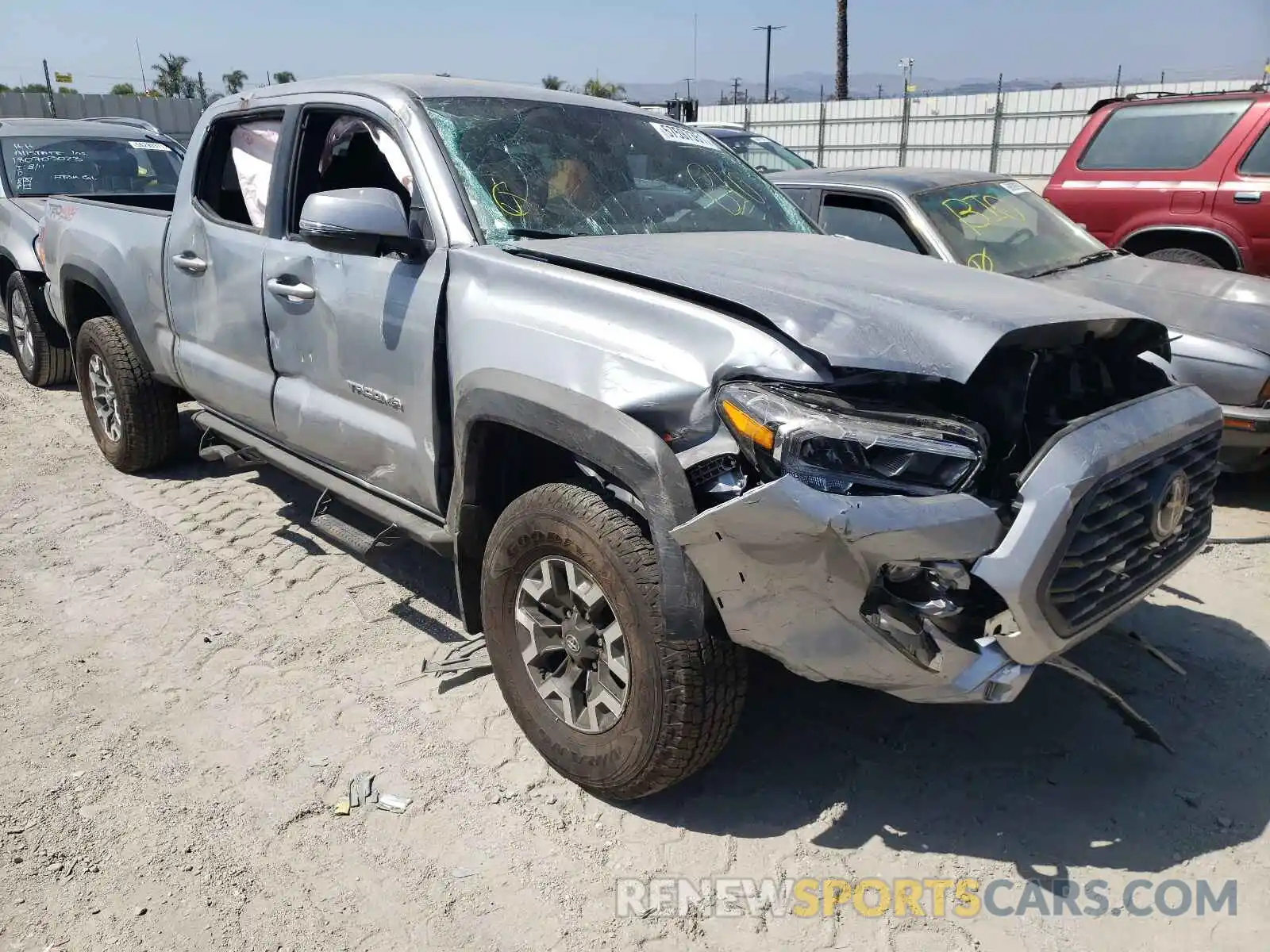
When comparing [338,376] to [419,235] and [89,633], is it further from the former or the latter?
[89,633]

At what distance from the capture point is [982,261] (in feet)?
17.3

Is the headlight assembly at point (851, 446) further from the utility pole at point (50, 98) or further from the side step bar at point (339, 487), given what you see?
the utility pole at point (50, 98)

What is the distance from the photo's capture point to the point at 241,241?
156 inches

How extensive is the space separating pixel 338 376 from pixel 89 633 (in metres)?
1.45

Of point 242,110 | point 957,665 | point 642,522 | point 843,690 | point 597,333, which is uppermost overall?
point 242,110

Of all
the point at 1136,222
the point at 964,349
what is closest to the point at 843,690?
the point at 964,349

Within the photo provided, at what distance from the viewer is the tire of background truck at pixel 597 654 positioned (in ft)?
8.04

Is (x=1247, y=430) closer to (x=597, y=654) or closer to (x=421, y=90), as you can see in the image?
(x=597, y=654)

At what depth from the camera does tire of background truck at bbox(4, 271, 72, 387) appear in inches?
280

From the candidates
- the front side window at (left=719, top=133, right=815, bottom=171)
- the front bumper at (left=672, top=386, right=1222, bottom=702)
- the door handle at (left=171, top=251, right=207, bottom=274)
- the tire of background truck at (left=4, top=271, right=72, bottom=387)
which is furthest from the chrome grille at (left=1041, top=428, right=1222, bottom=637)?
the front side window at (left=719, top=133, right=815, bottom=171)

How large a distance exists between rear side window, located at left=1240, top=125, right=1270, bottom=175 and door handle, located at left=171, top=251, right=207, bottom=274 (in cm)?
668

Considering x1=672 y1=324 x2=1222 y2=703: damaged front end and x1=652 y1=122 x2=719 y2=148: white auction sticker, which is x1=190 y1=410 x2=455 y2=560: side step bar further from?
x1=652 y1=122 x2=719 y2=148: white auction sticker

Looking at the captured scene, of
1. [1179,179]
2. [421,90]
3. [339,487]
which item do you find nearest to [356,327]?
[339,487]

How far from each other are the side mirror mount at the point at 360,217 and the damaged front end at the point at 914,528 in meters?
1.31
